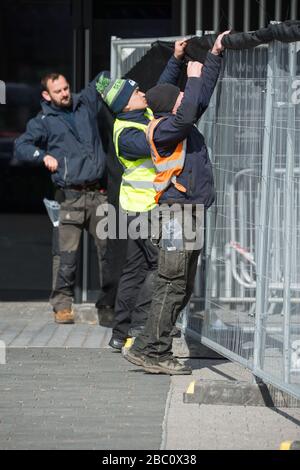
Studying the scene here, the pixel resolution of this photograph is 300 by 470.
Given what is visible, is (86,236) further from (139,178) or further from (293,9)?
(293,9)

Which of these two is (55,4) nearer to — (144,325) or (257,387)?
(144,325)

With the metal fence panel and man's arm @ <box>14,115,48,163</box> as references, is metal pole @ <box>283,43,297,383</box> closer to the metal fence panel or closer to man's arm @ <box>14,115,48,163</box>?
the metal fence panel

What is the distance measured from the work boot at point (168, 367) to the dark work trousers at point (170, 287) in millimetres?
124

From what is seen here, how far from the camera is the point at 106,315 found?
31.9ft

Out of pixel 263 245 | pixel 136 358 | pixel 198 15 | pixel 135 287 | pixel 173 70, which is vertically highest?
pixel 198 15

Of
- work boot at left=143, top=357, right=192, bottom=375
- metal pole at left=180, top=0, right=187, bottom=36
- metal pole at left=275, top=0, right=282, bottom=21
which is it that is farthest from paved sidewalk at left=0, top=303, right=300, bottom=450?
metal pole at left=275, top=0, right=282, bottom=21

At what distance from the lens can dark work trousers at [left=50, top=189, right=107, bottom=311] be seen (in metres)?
9.73

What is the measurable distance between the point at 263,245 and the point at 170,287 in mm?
1003

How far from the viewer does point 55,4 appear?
36.8 ft

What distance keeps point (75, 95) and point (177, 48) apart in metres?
1.85

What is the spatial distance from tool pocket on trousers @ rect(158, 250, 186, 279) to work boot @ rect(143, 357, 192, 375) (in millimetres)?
645

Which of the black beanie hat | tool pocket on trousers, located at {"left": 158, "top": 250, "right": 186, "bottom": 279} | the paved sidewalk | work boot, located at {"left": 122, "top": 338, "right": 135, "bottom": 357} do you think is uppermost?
the black beanie hat

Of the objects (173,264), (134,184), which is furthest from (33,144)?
(173,264)

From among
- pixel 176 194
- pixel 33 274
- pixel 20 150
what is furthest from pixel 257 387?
pixel 33 274
